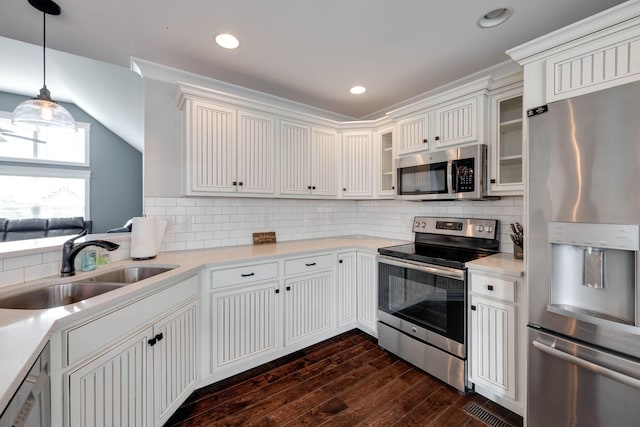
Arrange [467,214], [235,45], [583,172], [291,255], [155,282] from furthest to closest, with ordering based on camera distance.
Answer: [467,214]
[291,255]
[235,45]
[155,282]
[583,172]

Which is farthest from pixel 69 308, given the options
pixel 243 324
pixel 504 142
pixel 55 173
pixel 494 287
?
pixel 55 173

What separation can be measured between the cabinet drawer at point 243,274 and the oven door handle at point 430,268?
3.33 ft

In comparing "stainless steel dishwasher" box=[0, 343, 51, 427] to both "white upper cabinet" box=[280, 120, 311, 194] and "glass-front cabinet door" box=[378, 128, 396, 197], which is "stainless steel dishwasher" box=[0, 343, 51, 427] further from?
"glass-front cabinet door" box=[378, 128, 396, 197]

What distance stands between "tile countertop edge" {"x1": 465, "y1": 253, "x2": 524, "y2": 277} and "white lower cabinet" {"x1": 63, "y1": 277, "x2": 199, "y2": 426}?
1965mm

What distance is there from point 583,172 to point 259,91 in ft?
8.67

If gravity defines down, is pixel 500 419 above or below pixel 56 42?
below

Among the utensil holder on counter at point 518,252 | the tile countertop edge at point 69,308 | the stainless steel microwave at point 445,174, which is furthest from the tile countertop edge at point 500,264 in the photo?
the tile countertop edge at point 69,308

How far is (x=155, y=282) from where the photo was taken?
1.48 metres

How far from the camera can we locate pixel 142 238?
1979mm

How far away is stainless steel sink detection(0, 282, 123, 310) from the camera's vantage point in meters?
1.32

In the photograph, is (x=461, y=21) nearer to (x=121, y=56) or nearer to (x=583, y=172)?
(x=583, y=172)

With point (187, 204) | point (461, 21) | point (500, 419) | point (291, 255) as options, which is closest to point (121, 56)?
point (187, 204)

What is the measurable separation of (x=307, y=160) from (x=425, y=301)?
5.77 ft

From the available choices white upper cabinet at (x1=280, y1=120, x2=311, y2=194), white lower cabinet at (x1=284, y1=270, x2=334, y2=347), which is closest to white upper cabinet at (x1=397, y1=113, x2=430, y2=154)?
white upper cabinet at (x1=280, y1=120, x2=311, y2=194)
